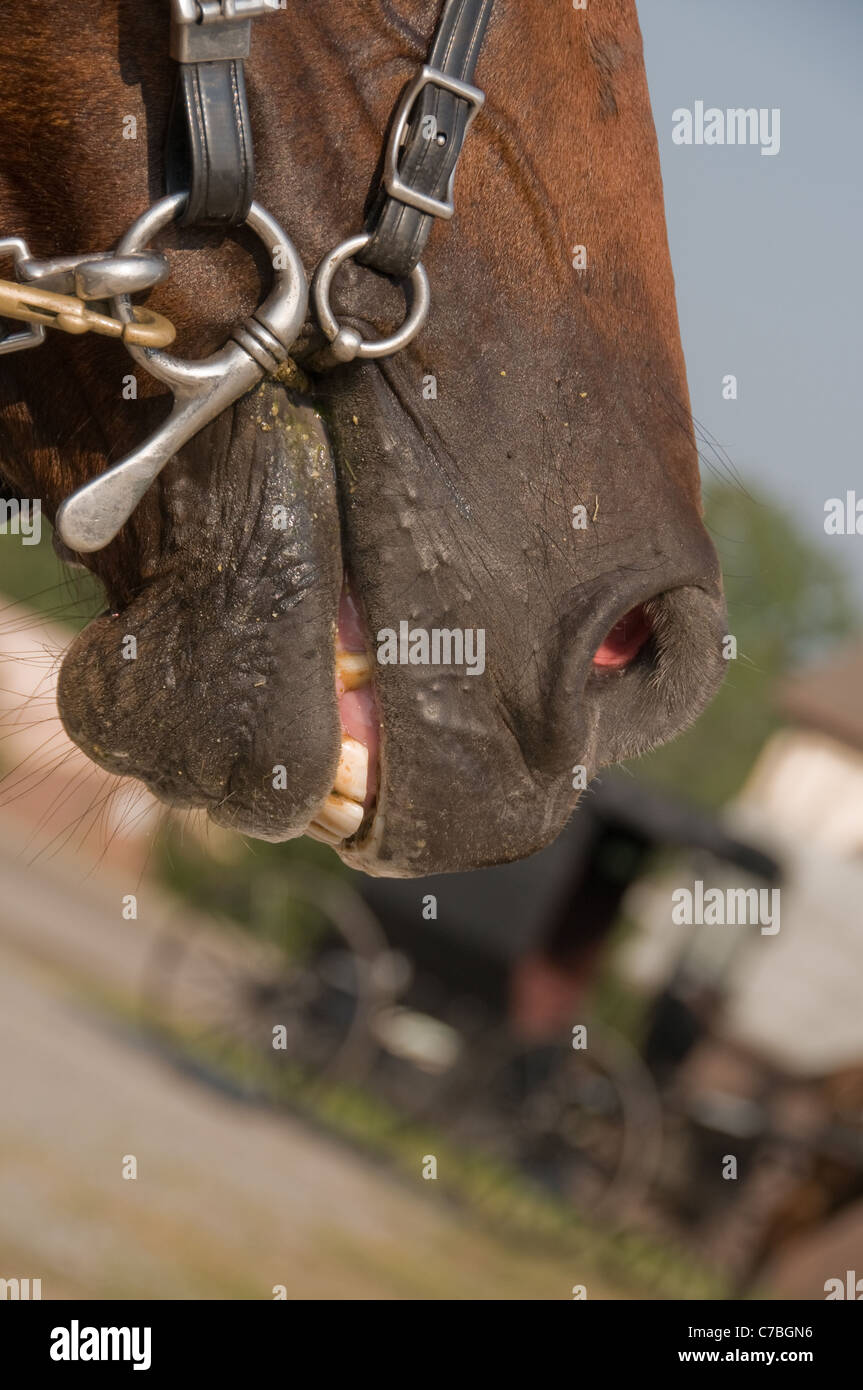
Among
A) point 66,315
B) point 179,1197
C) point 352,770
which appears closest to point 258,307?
point 66,315

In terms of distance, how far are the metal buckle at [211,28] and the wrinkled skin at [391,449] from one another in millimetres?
51

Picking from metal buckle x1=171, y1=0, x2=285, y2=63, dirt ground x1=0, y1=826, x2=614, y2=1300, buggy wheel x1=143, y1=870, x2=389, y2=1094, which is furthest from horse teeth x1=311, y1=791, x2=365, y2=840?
buggy wheel x1=143, y1=870, x2=389, y2=1094

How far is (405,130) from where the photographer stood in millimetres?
1430

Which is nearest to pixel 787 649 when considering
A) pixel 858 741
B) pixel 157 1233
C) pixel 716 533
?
pixel 858 741

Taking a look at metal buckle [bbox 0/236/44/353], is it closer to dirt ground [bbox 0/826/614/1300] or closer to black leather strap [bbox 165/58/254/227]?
black leather strap [bbox 165/58/254/227]

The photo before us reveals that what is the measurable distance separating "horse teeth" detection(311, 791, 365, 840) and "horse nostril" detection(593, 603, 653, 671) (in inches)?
13.9

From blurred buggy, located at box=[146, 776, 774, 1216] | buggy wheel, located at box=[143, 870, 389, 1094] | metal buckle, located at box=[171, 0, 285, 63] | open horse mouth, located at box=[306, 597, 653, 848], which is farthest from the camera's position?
buggy wheel, located at box=[143, 870, 389, 1094]

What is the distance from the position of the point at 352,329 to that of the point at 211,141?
0.78 ft

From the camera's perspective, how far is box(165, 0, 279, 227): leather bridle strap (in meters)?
1.34

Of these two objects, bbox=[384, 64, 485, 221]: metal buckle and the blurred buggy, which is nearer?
bbox=[384, 64, 485, 221]: metal buckle

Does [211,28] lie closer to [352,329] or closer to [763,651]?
[352,329]

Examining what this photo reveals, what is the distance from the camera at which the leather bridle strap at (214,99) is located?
134 cm

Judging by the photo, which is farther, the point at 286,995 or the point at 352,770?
the point at 286,995

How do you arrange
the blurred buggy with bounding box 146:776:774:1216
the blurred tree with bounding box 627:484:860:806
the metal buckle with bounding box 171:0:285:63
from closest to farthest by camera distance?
the metal buckle with bounding box 171:0:285:63
the blurred buggy with bounding box 146:776:774:1216
the blurred tree with bounding box 627:484:860:806
